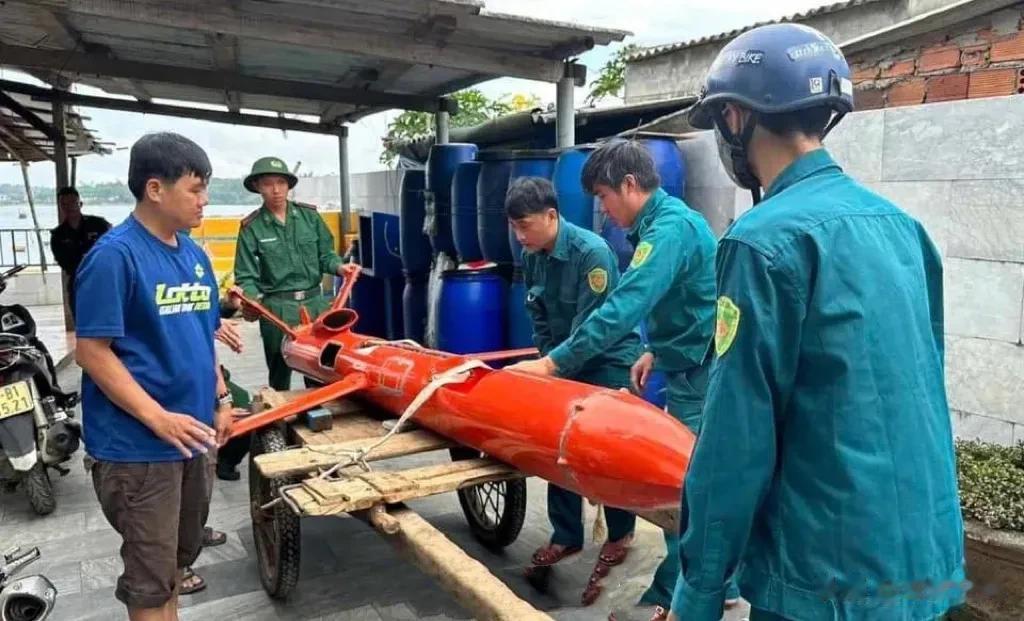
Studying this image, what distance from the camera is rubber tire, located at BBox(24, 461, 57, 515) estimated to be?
13.3 feet

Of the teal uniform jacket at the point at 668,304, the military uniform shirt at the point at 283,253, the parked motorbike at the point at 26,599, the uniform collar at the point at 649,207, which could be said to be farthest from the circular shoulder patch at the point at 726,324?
the military uniform shirt at the point at 283,253

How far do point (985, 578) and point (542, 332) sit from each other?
1.93m

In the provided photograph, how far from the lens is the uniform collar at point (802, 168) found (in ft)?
4.19

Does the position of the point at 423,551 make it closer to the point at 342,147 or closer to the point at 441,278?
the point at 441,278

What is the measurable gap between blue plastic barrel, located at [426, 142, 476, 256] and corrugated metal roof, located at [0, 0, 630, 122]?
0.76m

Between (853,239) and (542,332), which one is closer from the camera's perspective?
(853,239)

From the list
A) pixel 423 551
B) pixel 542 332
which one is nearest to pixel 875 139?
pixel 542 332

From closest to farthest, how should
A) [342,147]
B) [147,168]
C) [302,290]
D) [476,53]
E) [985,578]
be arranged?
[147,168], [985,578], [302,290], [476,53], [342,147]

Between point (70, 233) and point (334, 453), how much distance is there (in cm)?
574

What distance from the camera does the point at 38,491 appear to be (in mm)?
4059

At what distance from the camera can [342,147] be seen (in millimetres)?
10664

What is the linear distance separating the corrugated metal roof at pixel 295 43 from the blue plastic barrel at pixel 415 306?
1.89 m

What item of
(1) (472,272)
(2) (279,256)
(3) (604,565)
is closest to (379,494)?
(3) (604,565)

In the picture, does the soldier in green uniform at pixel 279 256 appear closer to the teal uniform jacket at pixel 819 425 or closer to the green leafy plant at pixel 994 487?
the green leafy plant at pixel 994 487
